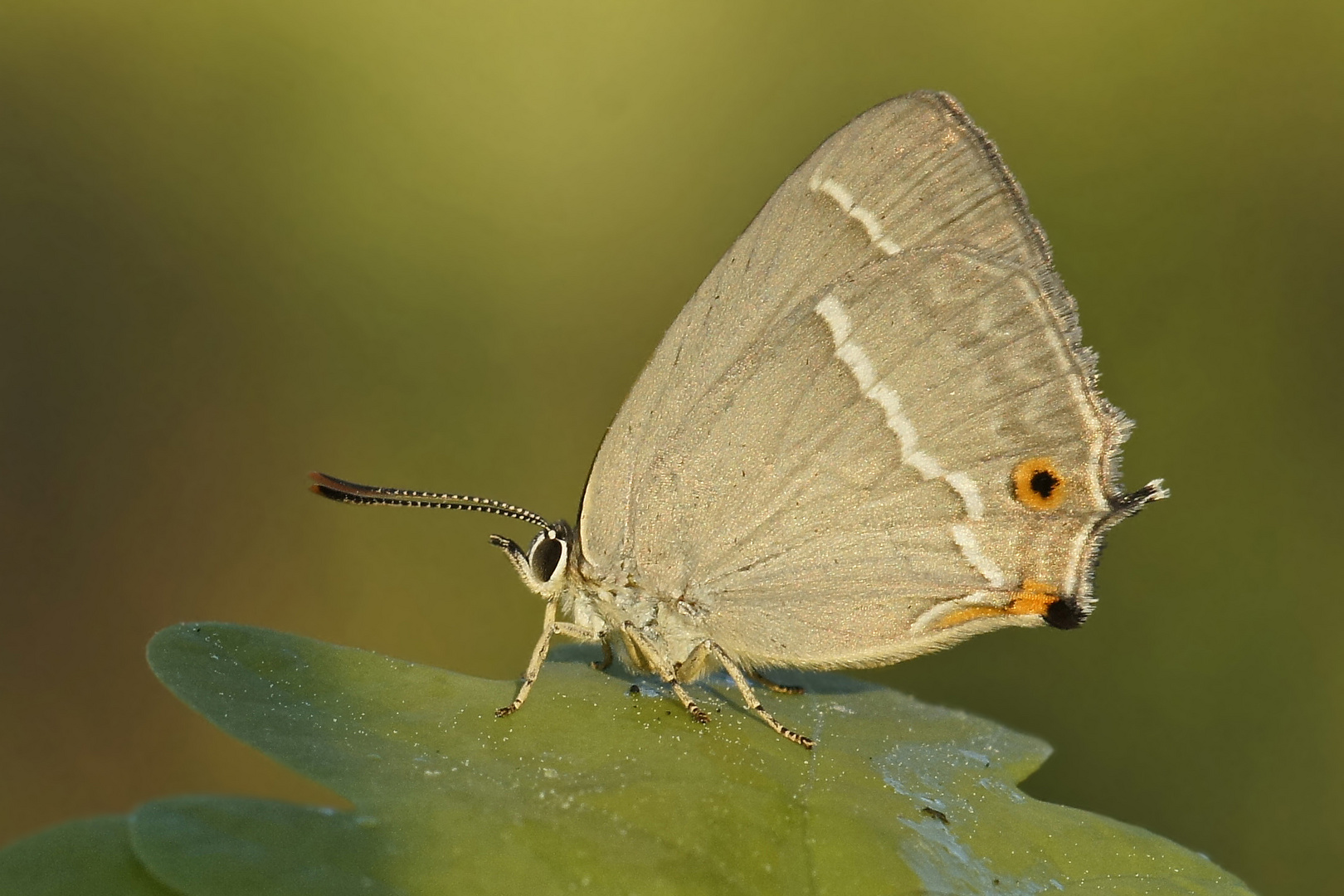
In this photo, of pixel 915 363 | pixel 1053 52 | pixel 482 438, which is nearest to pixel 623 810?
pixel 915 363

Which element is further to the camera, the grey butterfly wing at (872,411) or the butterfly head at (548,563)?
the butterfly head at (548,563)

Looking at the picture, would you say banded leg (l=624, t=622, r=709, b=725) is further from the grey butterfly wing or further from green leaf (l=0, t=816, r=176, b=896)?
green leaf (l=0, t=816, r=176, b=896)

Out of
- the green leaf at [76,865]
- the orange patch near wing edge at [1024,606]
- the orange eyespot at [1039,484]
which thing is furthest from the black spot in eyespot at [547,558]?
the green leaf at [76,865]

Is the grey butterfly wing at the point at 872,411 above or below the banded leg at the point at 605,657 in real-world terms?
above

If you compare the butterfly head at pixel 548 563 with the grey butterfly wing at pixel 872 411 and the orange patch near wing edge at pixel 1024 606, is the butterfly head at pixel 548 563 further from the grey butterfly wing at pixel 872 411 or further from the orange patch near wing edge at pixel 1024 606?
the orange patch near wing edge at pixel 1024 606

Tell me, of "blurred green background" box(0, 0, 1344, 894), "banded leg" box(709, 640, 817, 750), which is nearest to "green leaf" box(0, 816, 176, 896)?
"banded leg" box(709, 640, 817, 750)
